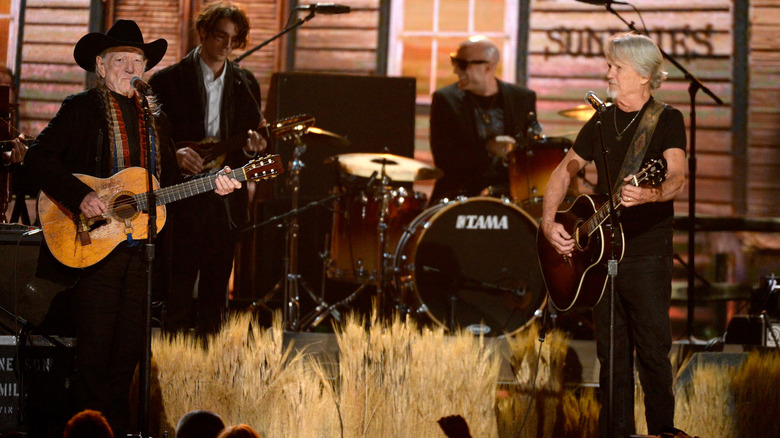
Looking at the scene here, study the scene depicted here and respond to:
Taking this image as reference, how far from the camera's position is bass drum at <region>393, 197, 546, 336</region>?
620 centimetres

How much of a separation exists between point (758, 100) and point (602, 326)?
5.36 metres

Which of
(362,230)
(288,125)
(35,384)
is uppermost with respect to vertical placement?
(288,125)

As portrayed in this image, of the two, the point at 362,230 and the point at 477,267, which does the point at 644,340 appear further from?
the point at 362,230

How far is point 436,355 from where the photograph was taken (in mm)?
4176

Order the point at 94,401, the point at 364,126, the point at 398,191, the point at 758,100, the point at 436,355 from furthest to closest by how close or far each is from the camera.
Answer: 1. the point at 758,100
2. the point at 364,126
3. the point at 398,191
4. the point at 436,355
5. the point at 94,401

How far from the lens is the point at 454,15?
27.9ft

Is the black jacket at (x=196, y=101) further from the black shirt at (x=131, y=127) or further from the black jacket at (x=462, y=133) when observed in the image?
the black jacket at (x=462, y=133)

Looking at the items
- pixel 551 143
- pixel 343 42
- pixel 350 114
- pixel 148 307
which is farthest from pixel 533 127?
pixel 148 307

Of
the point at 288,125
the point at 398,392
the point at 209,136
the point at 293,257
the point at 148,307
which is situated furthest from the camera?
the point at 293,257

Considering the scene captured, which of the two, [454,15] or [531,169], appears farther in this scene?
[454,15]

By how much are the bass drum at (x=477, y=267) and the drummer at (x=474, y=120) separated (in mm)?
499

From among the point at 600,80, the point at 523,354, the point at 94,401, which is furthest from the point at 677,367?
the point at 600,80

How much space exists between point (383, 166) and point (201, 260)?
200 centimetres

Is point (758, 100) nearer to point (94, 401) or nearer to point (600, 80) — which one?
point (600, 80)
